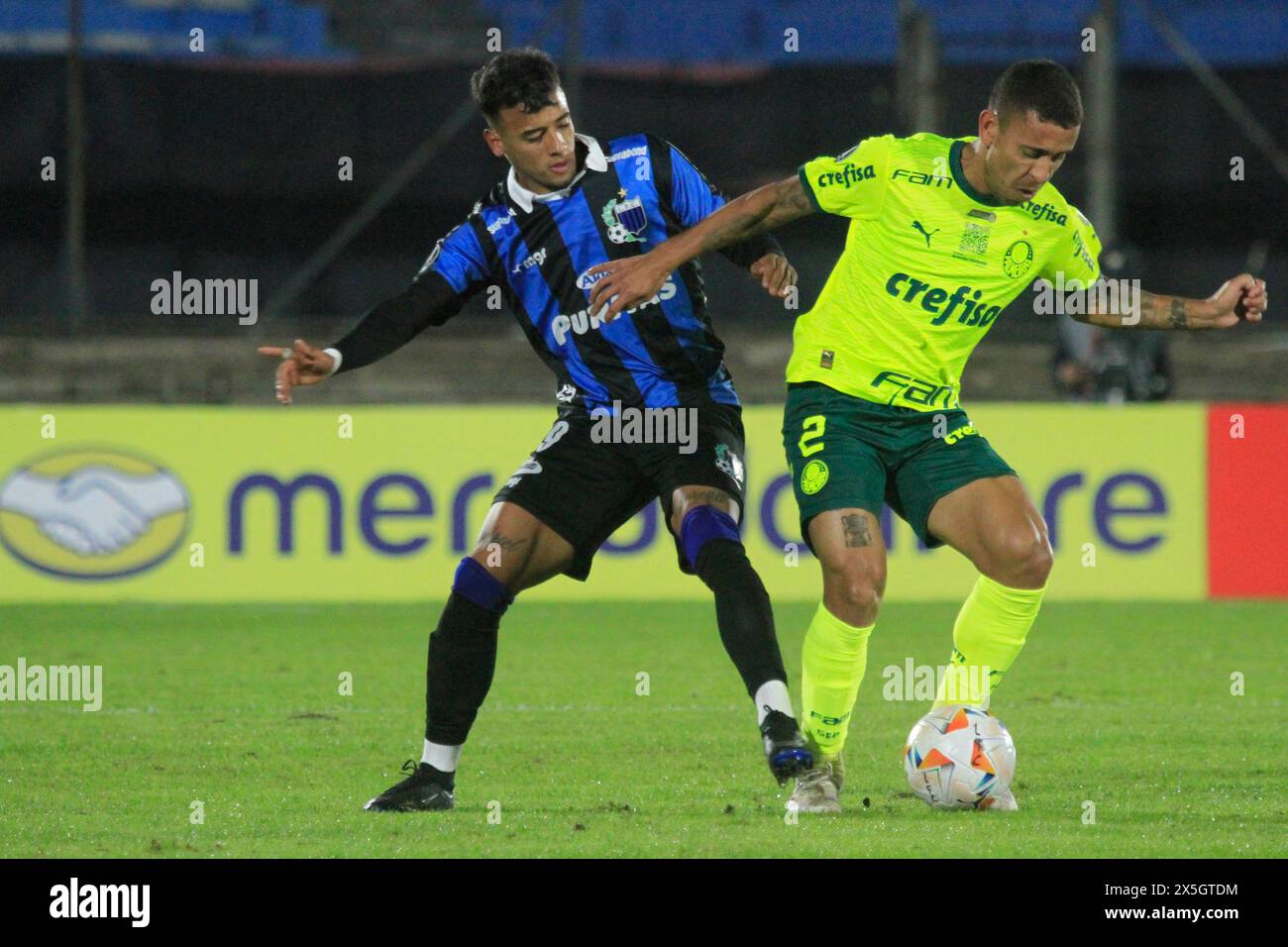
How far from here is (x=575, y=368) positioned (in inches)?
241

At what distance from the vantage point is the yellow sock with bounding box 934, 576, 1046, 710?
19.4 ft

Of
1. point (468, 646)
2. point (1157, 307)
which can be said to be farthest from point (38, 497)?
point (1157, 307)

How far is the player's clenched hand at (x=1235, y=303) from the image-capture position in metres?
5.99

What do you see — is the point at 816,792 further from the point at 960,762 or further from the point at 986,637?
the point at 986,637

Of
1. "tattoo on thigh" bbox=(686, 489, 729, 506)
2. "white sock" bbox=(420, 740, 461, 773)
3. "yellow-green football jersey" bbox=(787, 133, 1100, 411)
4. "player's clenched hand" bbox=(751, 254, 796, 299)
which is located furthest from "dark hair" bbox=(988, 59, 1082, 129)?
"white sock" bbox=(420, 740, 461, 773)

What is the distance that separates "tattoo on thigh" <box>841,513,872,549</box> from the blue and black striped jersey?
0.60m

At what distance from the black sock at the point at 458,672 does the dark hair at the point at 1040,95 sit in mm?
2049

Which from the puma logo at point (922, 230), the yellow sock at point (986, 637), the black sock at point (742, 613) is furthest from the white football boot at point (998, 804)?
the puma logo at point (922, 230)

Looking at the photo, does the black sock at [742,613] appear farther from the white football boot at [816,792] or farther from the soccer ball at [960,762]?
the soccer ball at [960,762]

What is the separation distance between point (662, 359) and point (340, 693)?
3148mm

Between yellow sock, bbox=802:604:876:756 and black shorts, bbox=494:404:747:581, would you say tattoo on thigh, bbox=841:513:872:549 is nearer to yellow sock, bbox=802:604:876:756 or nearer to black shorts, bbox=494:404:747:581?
yellow sock, bbox=802:604:876:756

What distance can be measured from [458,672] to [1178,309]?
241 centimetres

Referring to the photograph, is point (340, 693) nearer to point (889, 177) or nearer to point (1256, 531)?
point (889, 177)
